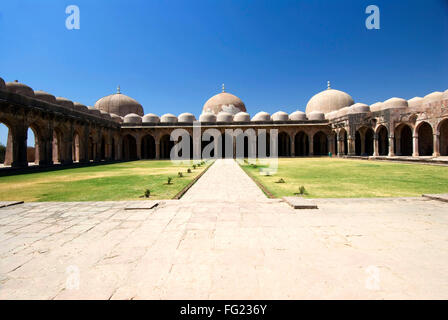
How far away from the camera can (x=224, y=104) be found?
4397cm

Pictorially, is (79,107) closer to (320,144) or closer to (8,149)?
(8,149)

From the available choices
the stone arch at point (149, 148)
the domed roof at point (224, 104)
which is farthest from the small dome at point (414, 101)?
the stone arch at point (149, 148)

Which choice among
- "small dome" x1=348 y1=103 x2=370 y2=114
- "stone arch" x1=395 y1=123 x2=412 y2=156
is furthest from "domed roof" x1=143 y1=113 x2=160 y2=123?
"stone arch" x1=395 y1=123 x2=412 y2=156

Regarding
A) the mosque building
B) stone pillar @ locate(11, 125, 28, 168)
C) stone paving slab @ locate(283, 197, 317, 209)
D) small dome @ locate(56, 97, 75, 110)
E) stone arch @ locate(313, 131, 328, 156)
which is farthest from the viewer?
stone arch @ locate(313, 131, 328, 156)

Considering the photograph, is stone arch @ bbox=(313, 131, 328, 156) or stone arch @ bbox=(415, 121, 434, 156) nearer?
stone arch @ bbox=(415, 121, 434, 156)

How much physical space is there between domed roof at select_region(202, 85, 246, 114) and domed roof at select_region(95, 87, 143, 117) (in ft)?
41.9

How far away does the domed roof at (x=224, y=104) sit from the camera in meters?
43.5

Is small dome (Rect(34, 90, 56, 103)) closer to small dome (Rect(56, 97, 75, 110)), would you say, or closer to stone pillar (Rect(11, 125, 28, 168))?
small dome (Rect(56, 97, 75, 110))

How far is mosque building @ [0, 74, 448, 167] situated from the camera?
2077 cm

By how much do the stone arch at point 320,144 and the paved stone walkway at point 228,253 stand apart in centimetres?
3438

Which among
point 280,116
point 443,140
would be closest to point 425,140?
point 443,140
